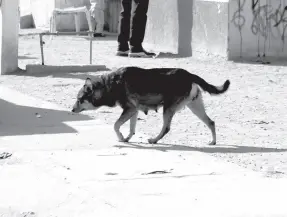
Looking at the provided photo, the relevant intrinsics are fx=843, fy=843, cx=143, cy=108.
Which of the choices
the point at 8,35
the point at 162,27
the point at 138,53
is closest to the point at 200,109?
the point at 8,35

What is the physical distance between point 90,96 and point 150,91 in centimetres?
69

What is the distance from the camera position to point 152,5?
19.4 m

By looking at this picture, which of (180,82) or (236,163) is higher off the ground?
(180,82)

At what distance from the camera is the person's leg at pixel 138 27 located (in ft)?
57.4

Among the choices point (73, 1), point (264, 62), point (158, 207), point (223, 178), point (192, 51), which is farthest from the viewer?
point (73, 1)

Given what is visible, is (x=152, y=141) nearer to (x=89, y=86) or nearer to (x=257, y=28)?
(x=89, y=86)

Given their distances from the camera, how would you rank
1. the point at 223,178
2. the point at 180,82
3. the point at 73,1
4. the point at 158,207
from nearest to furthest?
1. the point at 158,207
2. the point at 223,178
3. the point at 180,82
4. the point at 73,1

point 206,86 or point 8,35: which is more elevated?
point 8,35

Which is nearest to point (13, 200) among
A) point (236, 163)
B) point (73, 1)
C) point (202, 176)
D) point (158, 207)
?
point (158, 207)

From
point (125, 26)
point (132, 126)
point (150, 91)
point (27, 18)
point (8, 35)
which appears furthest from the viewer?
point (27, 18)

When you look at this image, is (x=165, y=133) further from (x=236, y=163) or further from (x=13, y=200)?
(x=13, y=200)

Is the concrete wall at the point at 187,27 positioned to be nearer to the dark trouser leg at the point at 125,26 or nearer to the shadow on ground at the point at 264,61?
the shadow on ground at the point at 264,61

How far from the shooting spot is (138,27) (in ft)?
57.9

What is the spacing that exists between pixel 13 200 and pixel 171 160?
1916 millimetres
